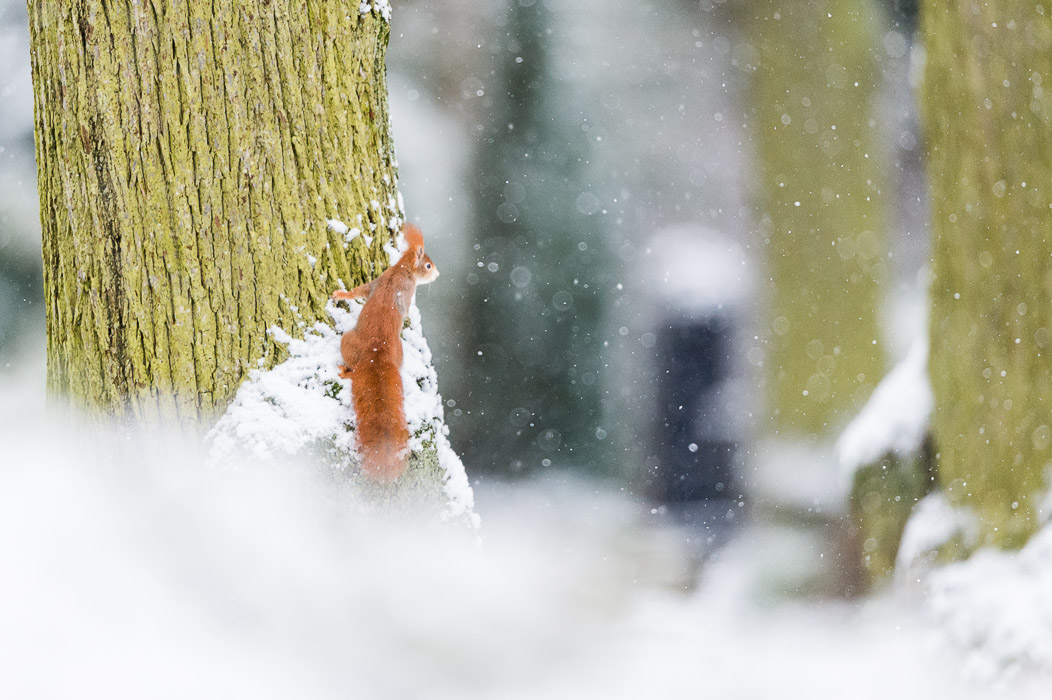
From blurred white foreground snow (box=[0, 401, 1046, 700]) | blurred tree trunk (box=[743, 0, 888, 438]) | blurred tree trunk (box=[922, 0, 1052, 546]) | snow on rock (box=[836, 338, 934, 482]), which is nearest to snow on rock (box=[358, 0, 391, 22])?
blurred white foreground snow (box=[0, 401, 1046, 700])

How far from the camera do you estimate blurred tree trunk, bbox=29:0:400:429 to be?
1.30 m

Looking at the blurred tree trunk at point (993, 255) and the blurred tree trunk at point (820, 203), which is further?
the blurred tree trunk at point (820, 203)

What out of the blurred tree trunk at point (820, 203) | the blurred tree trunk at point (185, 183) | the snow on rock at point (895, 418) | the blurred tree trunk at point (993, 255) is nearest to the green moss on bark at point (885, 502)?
the snow on rock at point (895, 418)

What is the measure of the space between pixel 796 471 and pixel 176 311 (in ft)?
13.9

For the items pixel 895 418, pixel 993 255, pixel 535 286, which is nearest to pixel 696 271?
pixel 535 286

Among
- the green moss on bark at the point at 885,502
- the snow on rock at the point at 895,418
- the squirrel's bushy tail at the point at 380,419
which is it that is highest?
the snow on rock at the point at 895,418

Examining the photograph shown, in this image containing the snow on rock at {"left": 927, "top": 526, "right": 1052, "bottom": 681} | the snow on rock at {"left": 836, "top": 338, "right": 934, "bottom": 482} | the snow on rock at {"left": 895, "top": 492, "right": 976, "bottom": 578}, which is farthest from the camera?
the snow on rock at {"left": 836, "top": 338, "right": 934, "bottom": 482}

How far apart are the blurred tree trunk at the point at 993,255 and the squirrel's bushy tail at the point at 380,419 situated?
89.1 inches

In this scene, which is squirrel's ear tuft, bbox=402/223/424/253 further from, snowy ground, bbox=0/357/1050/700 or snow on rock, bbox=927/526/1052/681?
snow on rock, bbox=927/526/1052/681

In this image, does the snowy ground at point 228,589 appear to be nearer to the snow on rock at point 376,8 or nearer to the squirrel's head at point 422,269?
the squirrel's head at point 422,269

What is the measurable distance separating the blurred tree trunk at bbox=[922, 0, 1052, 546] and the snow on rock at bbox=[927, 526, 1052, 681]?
0.09 metres

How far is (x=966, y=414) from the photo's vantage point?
274 cm

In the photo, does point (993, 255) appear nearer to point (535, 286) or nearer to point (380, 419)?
point (380, 419)

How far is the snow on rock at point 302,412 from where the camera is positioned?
1.33 meters
